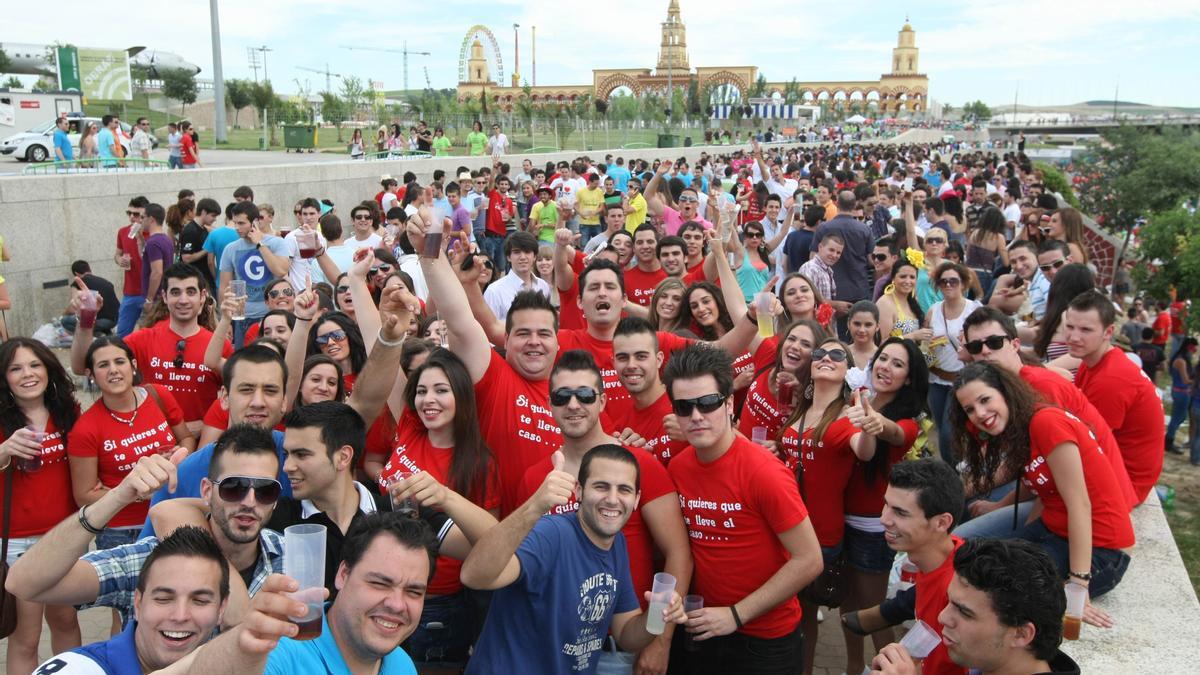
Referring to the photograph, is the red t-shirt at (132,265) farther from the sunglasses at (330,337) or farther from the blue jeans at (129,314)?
the sunglasses at (330,337)

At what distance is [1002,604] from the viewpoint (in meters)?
2.44

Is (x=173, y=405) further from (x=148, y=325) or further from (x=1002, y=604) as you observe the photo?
(x=1002, y=604)

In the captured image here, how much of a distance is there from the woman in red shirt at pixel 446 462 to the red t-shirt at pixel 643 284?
354 centimetres

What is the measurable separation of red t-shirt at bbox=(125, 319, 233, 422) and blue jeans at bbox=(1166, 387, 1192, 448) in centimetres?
1150

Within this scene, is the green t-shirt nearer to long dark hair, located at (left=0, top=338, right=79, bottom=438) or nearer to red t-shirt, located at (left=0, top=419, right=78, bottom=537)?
long dark hair, located at (left=0, top=338, right=79, bottom=438)

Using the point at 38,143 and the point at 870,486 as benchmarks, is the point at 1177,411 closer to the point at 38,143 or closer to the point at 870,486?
the point at 870,486

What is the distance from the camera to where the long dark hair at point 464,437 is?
357 cm

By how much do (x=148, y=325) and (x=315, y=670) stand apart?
14.3ft

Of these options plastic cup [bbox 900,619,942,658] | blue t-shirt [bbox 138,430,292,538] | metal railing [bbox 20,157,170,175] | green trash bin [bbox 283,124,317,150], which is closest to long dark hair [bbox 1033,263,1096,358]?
plastic cup [bbox 900,619,942,658]

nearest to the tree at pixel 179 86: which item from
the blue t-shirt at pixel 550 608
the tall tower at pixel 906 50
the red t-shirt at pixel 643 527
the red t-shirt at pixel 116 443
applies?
the red t-shirt at pixel 116 443

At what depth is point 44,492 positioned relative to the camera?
4.06 m

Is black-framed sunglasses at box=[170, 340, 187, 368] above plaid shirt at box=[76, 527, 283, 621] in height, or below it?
above

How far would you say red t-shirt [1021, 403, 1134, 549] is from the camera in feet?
11.2

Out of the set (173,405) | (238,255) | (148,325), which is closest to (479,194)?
(238,255)
